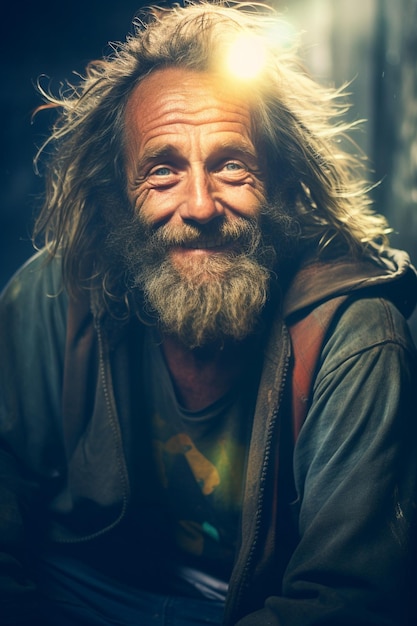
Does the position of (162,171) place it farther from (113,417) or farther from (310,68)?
(310,68)

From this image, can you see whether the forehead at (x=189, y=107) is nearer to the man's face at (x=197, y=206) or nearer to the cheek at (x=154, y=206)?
the man's face at (x=197, y=206)

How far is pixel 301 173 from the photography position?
169 cm

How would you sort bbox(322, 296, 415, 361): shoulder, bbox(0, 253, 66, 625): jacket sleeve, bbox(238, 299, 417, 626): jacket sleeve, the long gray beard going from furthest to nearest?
1. bbox(0, 253, 66, 625): jacket sleeve
2. the long gray beard
3. bbox(322, 296, 415, 361): shoulder
4. bbox(238, 299, 417, 626): jacket sleeve

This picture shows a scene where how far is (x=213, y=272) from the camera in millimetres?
1543

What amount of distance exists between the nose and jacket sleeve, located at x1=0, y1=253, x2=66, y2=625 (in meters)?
0.54

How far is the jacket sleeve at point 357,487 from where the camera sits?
49.9 inches

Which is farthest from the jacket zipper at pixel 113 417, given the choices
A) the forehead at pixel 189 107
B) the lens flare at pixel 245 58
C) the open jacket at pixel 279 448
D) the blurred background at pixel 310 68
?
the lens flare at pixel 245 58

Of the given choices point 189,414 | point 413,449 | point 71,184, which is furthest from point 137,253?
point 413,449

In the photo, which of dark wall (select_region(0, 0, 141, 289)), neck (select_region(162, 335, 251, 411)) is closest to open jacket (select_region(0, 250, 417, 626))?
neck (select_region(162, 335, 251, 411))

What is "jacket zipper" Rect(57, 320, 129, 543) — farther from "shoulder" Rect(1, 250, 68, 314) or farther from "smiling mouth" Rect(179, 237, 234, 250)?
"smiling mouth" Rect(179, 237, 234, 250)

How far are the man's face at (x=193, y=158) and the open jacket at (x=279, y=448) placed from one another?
25cm

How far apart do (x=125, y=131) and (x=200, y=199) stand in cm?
33

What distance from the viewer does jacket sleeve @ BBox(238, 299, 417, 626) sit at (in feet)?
4.16

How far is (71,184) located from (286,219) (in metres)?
0.62
